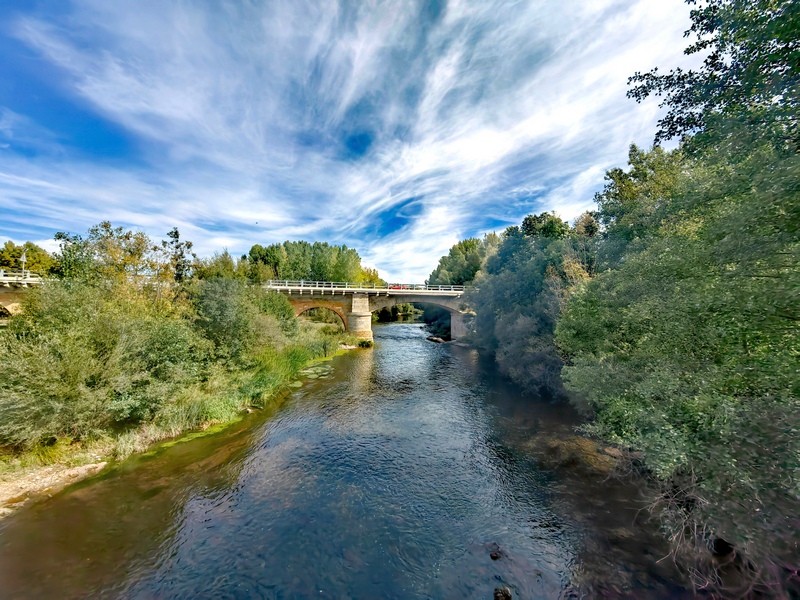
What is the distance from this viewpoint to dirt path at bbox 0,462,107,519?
32.0ft

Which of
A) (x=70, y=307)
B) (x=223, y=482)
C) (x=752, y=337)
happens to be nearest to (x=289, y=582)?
(x=223, y=482)

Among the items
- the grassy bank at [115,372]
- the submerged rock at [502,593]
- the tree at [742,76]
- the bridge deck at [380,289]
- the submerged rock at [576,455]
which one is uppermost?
the tree at [742,76]

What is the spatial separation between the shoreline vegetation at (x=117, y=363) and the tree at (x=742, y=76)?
67.0 ft

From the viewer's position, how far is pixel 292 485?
1132 cm

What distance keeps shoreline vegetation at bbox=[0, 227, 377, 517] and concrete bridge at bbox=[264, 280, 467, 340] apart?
17644 millimetres

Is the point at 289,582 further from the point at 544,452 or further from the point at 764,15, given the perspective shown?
the point at 764,15

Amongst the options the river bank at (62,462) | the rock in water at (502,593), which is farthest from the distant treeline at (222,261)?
the rock in water at (502,593)

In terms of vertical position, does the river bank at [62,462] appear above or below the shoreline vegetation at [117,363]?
below

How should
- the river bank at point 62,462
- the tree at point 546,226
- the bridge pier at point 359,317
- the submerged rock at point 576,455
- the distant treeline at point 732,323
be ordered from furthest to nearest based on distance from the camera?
1. the bridge pier at point 359,317
2. the tree at point 546,226
3. the submerged rock at point 576,455
4. the river bank at point 62,462
5. the distant treeline at point 732,323

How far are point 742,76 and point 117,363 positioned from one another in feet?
70.0

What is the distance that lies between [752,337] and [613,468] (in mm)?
7452

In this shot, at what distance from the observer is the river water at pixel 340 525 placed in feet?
24.6

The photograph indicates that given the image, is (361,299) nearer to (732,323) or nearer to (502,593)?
(502,593)

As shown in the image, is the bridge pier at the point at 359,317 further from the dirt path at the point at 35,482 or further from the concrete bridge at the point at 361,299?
the dirt path at the point at 35,482
